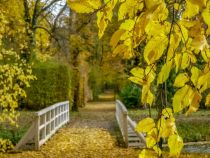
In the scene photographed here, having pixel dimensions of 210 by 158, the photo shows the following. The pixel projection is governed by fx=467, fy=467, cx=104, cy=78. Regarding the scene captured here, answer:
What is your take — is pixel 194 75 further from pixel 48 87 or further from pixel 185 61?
pixel 48 87

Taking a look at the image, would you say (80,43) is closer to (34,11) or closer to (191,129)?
(34,11)

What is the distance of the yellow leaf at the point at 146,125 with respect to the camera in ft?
4.01

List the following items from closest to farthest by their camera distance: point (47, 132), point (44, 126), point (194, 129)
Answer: point (44, 126), point (47, 132), point (194, 129)

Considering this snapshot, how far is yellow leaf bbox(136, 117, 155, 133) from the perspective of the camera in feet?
4.01

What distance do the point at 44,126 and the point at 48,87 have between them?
34.0 ft

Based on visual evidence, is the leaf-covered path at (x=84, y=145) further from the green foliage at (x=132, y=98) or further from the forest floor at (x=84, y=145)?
the green foliage at (x=132, y=98)

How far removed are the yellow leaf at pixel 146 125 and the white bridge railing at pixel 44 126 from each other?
34.0 feet

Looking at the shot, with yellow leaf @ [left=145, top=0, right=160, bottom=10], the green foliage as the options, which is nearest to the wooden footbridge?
yellow leaf @ [left=145, top=0, right=160, bottom=10]

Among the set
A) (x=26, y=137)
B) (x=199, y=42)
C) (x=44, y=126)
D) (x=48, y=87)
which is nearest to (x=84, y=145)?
(x=44, y=126)

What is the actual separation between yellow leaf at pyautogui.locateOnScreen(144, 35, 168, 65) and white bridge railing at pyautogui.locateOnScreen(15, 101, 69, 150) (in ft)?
34.5

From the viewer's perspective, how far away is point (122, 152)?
1152cm

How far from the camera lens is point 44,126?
1238 cm

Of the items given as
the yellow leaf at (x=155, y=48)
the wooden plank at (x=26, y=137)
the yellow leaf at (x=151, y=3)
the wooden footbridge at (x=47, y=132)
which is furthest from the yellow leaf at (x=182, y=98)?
the wooden plank at (x=26, y=137)

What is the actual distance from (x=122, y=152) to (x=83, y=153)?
3.17 ft
